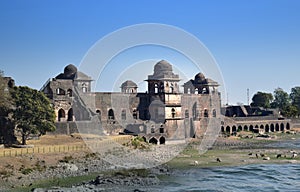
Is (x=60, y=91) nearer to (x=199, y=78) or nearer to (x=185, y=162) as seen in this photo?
(x=185, y=162)

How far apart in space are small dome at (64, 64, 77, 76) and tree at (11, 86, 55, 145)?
70.6 ft

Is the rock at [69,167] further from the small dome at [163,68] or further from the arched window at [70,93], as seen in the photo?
the small dome at [163,68]

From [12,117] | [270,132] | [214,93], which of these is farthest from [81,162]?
[270,132]

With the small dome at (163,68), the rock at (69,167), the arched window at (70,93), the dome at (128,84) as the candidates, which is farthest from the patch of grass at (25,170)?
the dome at (128,84)

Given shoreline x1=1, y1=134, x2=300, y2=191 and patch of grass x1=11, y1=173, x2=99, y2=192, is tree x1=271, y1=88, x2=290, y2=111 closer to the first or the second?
shoreline x1=1, y1=134, x2=300, y2=191

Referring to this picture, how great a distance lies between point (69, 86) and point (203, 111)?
69.0 feet

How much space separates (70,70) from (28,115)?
23.1 m

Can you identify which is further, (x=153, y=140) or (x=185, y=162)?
(x=153, y=140)

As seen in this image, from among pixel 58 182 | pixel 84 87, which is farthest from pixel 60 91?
pixel 58 182

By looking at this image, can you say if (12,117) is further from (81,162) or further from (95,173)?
(95,173)

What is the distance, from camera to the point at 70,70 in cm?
6109

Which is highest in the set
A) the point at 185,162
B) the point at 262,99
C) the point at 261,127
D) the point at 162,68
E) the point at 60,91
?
the point at 162,68

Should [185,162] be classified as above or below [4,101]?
below

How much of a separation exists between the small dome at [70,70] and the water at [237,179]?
2892 centimetres
